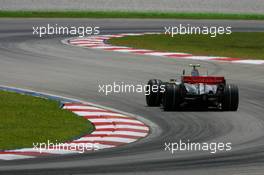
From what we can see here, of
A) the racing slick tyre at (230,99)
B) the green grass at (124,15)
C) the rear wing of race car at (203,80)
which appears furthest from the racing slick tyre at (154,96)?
the green grass at (124,15)

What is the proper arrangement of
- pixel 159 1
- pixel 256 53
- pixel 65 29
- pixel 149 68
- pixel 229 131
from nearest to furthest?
pixel 229 131 → pixel 149 68 → pixel 256 53 → pixel 65 29 → pixel 159 1

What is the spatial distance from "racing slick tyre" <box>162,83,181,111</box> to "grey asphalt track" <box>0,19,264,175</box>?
281 millimetres

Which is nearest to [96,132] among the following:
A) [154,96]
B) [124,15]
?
[154,96]

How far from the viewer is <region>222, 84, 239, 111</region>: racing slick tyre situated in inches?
924

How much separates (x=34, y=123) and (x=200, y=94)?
426cm

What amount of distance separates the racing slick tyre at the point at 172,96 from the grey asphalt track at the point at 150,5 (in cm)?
3059

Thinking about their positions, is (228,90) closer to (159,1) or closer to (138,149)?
(138,149)

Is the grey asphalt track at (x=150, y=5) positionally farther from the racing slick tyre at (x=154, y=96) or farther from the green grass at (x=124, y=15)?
the racing slick tyre at (x=154, y=96)

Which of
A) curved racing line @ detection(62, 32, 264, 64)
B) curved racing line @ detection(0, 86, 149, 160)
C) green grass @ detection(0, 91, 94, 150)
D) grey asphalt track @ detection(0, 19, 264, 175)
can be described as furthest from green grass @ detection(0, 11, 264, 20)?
green grass @ detection(0, 91, 94, 150)

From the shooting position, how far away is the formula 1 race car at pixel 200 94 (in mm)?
23391

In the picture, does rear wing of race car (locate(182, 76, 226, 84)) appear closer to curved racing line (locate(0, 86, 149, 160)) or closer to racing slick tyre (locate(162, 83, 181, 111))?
racing slick tyre (locate(162, 83, 181, 111))

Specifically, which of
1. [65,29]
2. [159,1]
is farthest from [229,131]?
[159,1]

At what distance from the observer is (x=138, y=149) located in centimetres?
1823

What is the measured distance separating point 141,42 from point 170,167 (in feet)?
82.3
